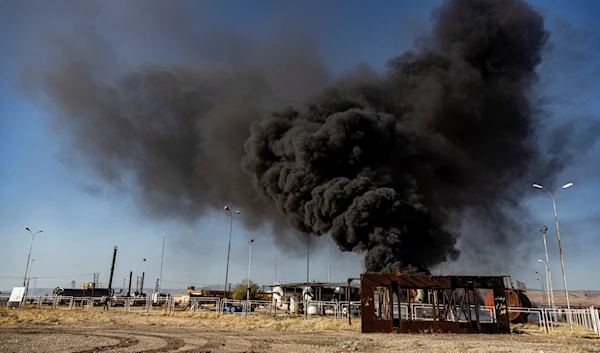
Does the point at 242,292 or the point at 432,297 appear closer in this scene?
the point at 432,297

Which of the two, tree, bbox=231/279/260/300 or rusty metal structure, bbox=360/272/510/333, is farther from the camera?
tree, bbox=231/279/260/300

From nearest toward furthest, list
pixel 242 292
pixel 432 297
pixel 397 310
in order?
pixel 432 297
pixel 397 310
pixel 242 292

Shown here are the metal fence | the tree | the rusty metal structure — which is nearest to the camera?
the rusty metal structure

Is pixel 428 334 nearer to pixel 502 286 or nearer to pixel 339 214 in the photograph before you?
pixel 502 286

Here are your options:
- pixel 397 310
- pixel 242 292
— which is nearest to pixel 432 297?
pixel 397 310

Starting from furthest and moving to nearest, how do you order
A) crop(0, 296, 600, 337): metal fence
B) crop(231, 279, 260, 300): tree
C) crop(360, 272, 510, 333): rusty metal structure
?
crop(231, 279, 260, 300): tree, crop(0, 296, 600, 337): metal fence, crop(360, 272, 510, 333): rusty metal structure

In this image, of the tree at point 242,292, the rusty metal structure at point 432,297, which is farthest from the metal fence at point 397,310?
the tree at point 242,292

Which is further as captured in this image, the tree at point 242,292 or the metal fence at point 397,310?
the tree at point 242,292

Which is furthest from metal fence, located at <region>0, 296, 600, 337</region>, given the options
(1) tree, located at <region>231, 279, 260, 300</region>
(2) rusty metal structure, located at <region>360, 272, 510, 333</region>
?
(1) tree, located at <region>231, 279, 260, 300</region>

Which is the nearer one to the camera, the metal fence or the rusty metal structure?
the rusty metal structure

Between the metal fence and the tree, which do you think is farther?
the tree

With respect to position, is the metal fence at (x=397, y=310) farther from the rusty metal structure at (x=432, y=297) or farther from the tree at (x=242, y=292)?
the tree at (x=242, y=292)

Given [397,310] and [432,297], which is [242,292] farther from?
[432,297]

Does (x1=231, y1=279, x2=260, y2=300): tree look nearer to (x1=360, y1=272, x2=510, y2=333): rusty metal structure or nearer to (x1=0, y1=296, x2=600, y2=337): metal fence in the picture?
(x1=0, y1=296, x2=600, y2=337): metal fence
